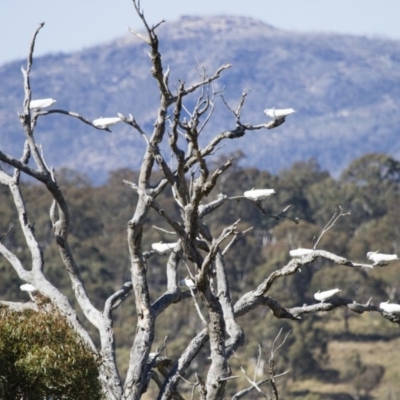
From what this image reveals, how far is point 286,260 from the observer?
41375mm

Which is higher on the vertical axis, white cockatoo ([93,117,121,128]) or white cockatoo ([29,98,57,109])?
white cockatoo ([29,98,57,109])

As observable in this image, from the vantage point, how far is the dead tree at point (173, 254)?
6.27 metres

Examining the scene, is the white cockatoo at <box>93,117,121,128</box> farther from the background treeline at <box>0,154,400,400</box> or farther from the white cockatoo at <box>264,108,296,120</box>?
the background treeline at <box>0,154,400,400</box>

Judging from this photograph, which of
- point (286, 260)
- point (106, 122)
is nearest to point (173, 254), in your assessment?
point (106, 122)

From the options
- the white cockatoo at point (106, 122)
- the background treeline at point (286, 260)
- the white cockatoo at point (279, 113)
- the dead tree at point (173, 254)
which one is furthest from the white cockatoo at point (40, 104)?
the background treeline at point (286, 260)

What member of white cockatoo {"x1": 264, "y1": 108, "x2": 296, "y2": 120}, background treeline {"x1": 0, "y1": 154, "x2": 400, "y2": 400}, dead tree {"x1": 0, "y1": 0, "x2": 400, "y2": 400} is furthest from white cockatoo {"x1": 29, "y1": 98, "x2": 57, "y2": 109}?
background treeline {"x1": 0, "y1": 154, "x2": 400, "y2": 400}

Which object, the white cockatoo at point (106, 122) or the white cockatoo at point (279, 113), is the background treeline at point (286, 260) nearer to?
the white cockatoo at point (106, 122)

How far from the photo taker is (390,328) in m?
39.8

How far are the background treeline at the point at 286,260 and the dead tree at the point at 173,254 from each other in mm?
20730

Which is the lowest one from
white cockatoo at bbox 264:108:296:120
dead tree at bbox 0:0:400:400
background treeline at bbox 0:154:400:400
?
background treeline at bbox 0:154:400:400

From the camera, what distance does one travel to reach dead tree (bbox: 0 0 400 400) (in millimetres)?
6266

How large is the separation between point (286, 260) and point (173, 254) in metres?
33.7

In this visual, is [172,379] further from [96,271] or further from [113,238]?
[113,238]

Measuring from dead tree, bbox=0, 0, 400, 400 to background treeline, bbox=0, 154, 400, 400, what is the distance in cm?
2073
